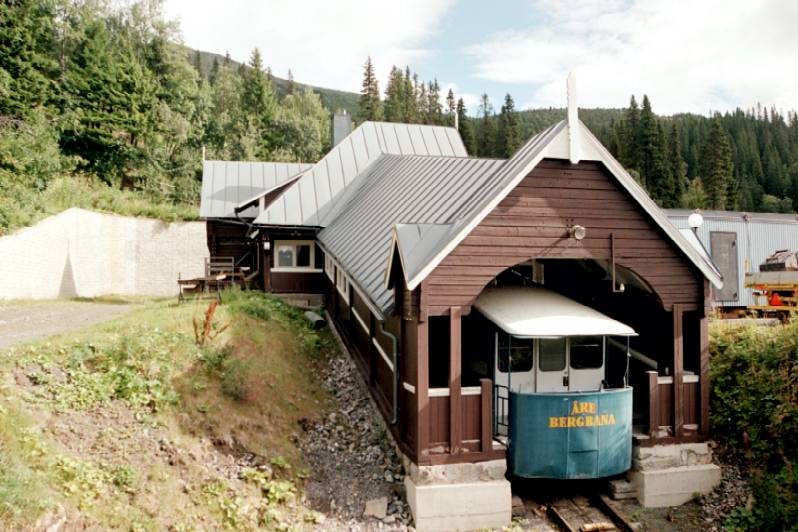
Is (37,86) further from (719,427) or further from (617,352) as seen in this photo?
(719,427)

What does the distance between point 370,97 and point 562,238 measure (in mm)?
71486

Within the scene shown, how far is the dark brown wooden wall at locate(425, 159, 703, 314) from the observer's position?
8.95 m

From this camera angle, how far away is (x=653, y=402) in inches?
379

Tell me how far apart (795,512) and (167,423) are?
385 inches

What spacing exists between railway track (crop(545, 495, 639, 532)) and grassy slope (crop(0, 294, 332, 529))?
3.88 m

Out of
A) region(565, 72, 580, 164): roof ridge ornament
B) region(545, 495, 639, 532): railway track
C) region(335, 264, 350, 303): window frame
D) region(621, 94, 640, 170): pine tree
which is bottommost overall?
region(545, 495, 639, 532): railway track

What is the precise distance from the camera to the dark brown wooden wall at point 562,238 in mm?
8945

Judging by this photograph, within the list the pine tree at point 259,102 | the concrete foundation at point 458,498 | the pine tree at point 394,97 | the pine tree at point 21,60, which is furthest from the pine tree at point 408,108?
the concrete foundation at point 458,498

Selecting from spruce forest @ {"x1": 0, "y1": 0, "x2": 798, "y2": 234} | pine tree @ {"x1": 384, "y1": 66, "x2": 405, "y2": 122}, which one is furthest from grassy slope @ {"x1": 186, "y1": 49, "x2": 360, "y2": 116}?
spruce forest @ {"x1": 0, "y1": 0, "x2": 798, "y2": 234}

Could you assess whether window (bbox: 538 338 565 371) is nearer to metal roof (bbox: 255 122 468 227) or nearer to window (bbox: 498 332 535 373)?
window (bbox: 498 332 535 373)

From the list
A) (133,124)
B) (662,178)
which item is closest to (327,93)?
(662,178)

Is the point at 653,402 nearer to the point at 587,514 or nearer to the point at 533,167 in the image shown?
the point at 587,514

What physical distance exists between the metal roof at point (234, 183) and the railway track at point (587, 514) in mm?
17862

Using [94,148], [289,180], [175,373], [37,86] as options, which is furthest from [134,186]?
[175,373]
